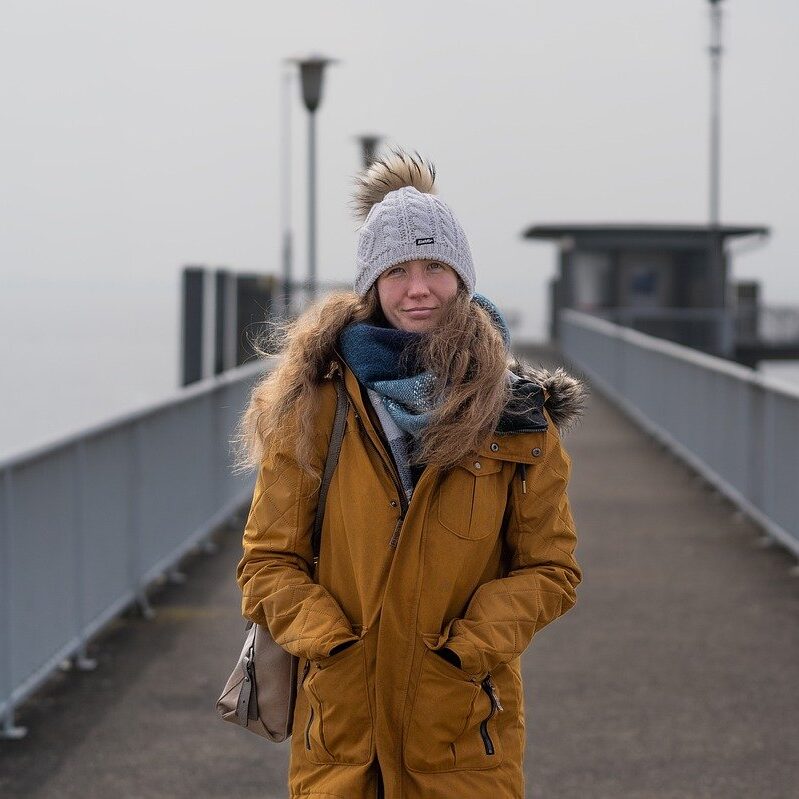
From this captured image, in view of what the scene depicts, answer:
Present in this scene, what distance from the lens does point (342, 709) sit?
3029mm

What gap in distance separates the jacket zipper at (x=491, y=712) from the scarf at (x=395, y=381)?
0.40 m

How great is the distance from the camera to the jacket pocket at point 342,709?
3014mm

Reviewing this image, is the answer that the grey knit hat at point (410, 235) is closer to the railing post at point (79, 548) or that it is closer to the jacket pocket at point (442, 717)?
the jacket pocket at point (442, 717)

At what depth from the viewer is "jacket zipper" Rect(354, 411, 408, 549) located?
3014 mm

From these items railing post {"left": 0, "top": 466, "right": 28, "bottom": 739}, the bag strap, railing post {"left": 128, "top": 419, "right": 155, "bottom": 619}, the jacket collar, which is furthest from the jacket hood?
railing post {"left": 128, "top": 419, "right": 155, "bottom": 619}

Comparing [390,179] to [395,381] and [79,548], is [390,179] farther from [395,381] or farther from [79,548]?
[79,548]

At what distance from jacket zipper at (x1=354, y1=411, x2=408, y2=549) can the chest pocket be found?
0.07 meters

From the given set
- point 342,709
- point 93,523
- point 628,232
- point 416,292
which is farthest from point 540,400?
point 628,232

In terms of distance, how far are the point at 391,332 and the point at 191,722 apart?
11.1ft

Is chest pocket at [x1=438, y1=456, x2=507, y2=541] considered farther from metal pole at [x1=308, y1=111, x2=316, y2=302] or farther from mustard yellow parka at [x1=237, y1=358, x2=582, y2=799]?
metal pole at [x1=308, y1=111, x2=316, y2=302]

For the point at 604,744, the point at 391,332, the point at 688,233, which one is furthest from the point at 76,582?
the point at 688,233

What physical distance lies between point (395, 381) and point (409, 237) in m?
0.31

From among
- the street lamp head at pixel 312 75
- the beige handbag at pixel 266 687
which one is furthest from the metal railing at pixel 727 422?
the beige handbag at pixel 266 687

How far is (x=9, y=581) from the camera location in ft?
18.9
